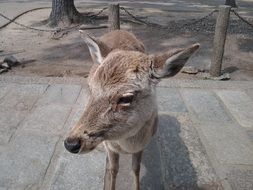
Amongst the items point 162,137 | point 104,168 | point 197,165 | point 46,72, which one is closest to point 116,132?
point 104,168

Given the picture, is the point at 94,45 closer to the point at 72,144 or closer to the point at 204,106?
the point at 72,144

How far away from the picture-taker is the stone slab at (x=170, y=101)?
577 cm

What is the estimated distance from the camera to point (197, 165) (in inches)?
A: 172

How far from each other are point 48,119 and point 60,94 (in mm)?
939

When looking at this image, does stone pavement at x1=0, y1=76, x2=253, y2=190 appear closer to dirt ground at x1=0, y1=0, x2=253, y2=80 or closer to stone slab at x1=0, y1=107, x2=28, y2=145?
stone slab at x1=0, y1=107, x2=28, y2=145

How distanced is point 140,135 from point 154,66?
2.43ft

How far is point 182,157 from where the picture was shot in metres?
4.52

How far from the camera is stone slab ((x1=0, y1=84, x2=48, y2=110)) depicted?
5.71m

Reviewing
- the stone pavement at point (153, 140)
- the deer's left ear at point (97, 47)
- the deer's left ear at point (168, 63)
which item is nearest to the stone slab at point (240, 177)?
the stone pavement at point (153, 140)

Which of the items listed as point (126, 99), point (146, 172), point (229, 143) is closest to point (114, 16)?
point (229, 143)

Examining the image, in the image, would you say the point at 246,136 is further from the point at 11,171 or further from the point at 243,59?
the point at 243,59

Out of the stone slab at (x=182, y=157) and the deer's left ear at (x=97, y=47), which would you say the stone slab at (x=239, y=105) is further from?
the deer's left ear at (x=97, y=47)

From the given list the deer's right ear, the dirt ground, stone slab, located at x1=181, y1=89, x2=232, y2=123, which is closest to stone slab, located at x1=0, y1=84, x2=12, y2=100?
the dirt ground

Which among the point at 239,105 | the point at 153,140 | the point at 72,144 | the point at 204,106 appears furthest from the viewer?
the point at 239,105
